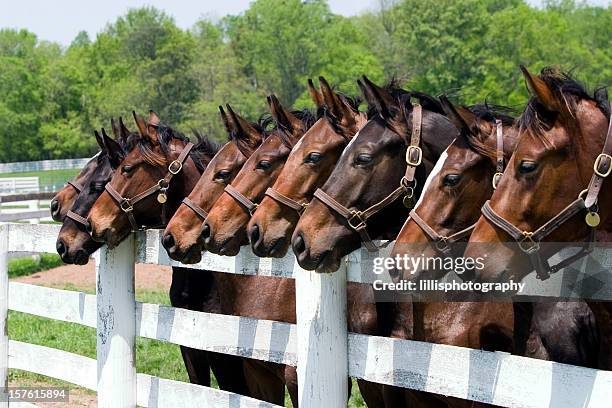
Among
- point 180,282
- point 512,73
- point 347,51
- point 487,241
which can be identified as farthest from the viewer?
point 347,51

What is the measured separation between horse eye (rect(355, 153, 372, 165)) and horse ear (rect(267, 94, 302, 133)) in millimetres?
1189

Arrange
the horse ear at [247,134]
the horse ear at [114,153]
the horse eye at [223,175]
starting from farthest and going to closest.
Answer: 1. the horse ear at [114,153]
2. the horse ear at [247,134]
3. the horse eye at [223,175]

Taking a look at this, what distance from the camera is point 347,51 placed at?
240 ft

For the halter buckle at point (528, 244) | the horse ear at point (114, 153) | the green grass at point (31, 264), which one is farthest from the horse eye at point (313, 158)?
the green grass at point (31, 264)

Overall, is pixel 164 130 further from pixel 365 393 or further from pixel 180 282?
pixel 365 393

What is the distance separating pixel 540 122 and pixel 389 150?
3.86 ft

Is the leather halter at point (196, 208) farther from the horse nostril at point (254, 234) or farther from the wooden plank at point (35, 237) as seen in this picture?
the wooden plank at point (35, 237)

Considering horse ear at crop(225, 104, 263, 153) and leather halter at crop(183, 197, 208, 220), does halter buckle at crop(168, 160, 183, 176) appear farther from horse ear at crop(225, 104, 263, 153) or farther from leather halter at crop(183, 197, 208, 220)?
leather halter at crop(183, 197, 208, 220)

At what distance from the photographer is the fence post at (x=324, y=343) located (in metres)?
4.05

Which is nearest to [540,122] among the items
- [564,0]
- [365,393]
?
[365,393]

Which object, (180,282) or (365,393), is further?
(180,282)

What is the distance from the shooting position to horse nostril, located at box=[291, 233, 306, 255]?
439cm

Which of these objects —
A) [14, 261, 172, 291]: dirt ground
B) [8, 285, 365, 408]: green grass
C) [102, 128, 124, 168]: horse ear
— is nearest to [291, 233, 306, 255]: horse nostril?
[102, 128, 124, 168]: horse ear

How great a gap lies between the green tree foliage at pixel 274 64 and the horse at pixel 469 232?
55081 mm
